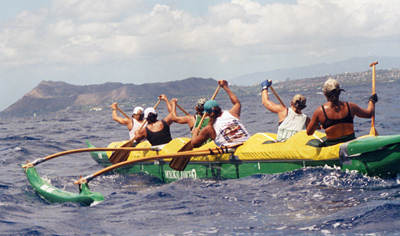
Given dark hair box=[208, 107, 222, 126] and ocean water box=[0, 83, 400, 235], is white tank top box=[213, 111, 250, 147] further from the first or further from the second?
ocean water box=[0, 83, 400, 235]

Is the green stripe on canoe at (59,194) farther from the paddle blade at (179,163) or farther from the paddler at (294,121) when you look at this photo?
the paddler at (294,121)

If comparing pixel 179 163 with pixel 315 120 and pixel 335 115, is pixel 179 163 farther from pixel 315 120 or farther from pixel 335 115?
pixel 335 115

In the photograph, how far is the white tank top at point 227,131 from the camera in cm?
985

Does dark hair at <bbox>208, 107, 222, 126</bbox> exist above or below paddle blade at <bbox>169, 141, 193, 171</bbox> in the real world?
above

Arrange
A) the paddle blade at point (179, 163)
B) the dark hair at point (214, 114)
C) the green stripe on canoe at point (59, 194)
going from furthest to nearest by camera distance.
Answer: the paddle blade at point (179, 163), the dark hair at point (214, 114), the green stripe on canoe at point (59, 194)

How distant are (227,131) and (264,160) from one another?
1213mm

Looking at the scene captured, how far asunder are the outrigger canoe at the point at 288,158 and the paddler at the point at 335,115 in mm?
231

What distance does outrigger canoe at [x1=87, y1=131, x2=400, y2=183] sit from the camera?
750 cm

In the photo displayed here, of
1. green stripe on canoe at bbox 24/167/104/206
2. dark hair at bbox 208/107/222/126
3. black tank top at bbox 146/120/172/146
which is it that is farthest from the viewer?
black tank top at bbox 146/120/172/146

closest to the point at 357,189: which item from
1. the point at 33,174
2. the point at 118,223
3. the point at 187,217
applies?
the point at 187,217

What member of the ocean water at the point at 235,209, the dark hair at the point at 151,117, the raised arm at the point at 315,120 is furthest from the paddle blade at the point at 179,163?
the raised arm at the point at 315,120

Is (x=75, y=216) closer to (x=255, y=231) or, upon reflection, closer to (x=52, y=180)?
(x=255, y=231)

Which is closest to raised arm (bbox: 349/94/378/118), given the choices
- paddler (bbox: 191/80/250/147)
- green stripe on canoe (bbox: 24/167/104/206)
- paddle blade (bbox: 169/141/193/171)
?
paddler (bbox: 191/80/250/147)

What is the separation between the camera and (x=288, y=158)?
8.62m
